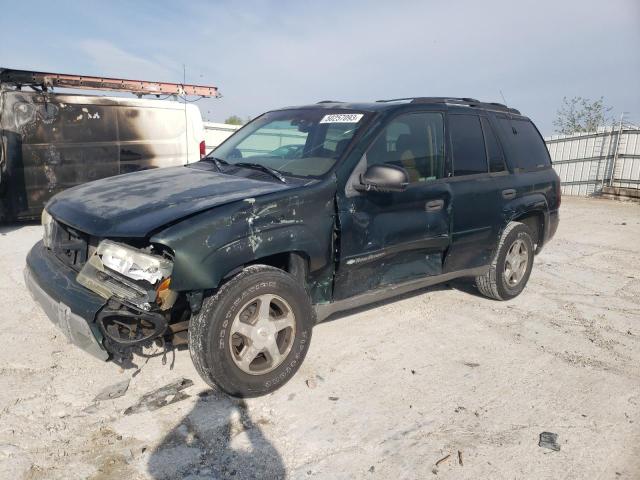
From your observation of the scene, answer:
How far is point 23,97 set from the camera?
7383 mm

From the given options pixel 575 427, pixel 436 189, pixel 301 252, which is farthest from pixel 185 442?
pixel 436 189

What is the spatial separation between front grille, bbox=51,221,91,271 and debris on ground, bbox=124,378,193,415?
91cm

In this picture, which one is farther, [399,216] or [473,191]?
[473,191]

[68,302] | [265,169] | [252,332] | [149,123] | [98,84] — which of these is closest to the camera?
[68,302]

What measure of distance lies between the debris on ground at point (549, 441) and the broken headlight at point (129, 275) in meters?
2.16

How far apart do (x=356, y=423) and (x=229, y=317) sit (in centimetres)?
95

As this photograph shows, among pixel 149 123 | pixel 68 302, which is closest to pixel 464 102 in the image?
pixel 68 302

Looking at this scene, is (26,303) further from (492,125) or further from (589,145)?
(589,145)

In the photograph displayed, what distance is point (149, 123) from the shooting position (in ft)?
27.9

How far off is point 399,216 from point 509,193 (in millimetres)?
1578

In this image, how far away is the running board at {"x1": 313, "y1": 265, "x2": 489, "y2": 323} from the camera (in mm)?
3441

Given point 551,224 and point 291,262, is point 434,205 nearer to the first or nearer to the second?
point 291,262

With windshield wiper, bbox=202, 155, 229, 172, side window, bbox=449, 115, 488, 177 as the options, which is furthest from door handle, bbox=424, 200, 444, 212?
windshield wiper, bbox=202, 155, 229, 172

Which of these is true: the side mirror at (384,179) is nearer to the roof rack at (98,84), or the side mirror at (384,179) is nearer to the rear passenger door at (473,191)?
the rear passenger door at (473,191)
